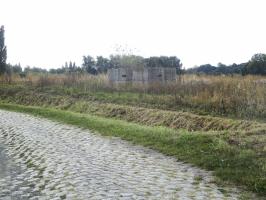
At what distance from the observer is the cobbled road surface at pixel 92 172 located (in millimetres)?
8180

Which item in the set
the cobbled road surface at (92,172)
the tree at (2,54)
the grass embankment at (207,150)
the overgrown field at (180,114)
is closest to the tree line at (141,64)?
the tree at (2,54)

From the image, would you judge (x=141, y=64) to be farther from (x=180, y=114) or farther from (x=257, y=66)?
(x=180, y=114)

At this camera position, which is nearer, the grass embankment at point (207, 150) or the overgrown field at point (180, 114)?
the grass embankment at point (207, 150)

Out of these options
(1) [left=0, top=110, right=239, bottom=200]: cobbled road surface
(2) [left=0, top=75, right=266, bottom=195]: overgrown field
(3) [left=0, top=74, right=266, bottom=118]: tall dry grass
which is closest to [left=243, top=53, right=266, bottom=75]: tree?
(2) [left=0, top=75, right=266, bottom=195]: overgrown field

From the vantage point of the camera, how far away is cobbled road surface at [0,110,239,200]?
8180 mm

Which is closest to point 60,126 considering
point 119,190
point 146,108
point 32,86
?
point 146,108

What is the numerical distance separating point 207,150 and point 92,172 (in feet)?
10.1

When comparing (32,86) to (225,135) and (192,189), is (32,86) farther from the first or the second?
(192,189)

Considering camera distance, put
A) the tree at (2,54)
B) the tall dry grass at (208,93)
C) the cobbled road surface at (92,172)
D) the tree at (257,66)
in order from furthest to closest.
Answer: the tree at (2,54) < the tree at (257,66) < the tall dry grass at (208,93) < the cobbled road surface at (92,172)

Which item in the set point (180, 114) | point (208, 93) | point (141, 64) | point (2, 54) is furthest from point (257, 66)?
point (180, 114)

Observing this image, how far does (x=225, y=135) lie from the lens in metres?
12.6

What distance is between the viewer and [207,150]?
1155 cm

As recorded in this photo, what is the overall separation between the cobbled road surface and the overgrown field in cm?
70

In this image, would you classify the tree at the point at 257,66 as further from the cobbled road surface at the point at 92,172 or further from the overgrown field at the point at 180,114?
the cobbled road surface at the point at 92,172
